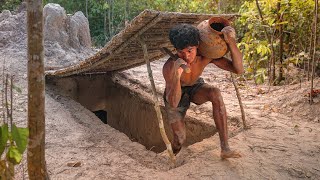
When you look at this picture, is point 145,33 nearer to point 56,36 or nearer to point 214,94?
point 214,94

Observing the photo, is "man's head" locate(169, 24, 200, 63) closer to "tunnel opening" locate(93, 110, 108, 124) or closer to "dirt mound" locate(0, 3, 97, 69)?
"dirt mound" locate(0, 3, 97, 69)

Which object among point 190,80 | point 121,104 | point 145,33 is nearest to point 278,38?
point 121,104

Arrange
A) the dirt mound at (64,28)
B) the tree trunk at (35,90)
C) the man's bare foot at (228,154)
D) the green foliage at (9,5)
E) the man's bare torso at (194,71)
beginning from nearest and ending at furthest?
the tree trunk at (35,90)
the man's bare foot at (228,154)
the man's bare torso at (194,71)
the dirt mound at (64,28)
the green foliage at (9,5)

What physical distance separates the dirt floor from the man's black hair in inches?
42.2

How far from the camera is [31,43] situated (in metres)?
1.90

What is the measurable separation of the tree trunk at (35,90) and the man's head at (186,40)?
1179 millimetres

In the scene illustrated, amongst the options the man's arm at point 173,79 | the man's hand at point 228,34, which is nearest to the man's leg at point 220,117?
the man's arm at point 173,79

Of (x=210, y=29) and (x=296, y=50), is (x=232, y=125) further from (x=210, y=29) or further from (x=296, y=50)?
(x=296, y=50)

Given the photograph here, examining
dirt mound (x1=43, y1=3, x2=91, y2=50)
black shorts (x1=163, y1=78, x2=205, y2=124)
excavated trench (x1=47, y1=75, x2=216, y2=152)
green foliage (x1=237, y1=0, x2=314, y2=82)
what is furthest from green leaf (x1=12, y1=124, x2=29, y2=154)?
dirt mound (x1=43, y1=3, x2=91, y2=50)

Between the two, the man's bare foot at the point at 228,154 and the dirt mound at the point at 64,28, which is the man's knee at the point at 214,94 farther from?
the dirt mound at the point at 64,28

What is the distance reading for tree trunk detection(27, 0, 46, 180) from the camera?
1.88m

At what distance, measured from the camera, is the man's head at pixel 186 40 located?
107 inches

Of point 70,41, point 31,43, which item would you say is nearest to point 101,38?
point 70,41

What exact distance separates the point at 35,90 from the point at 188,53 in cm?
135
